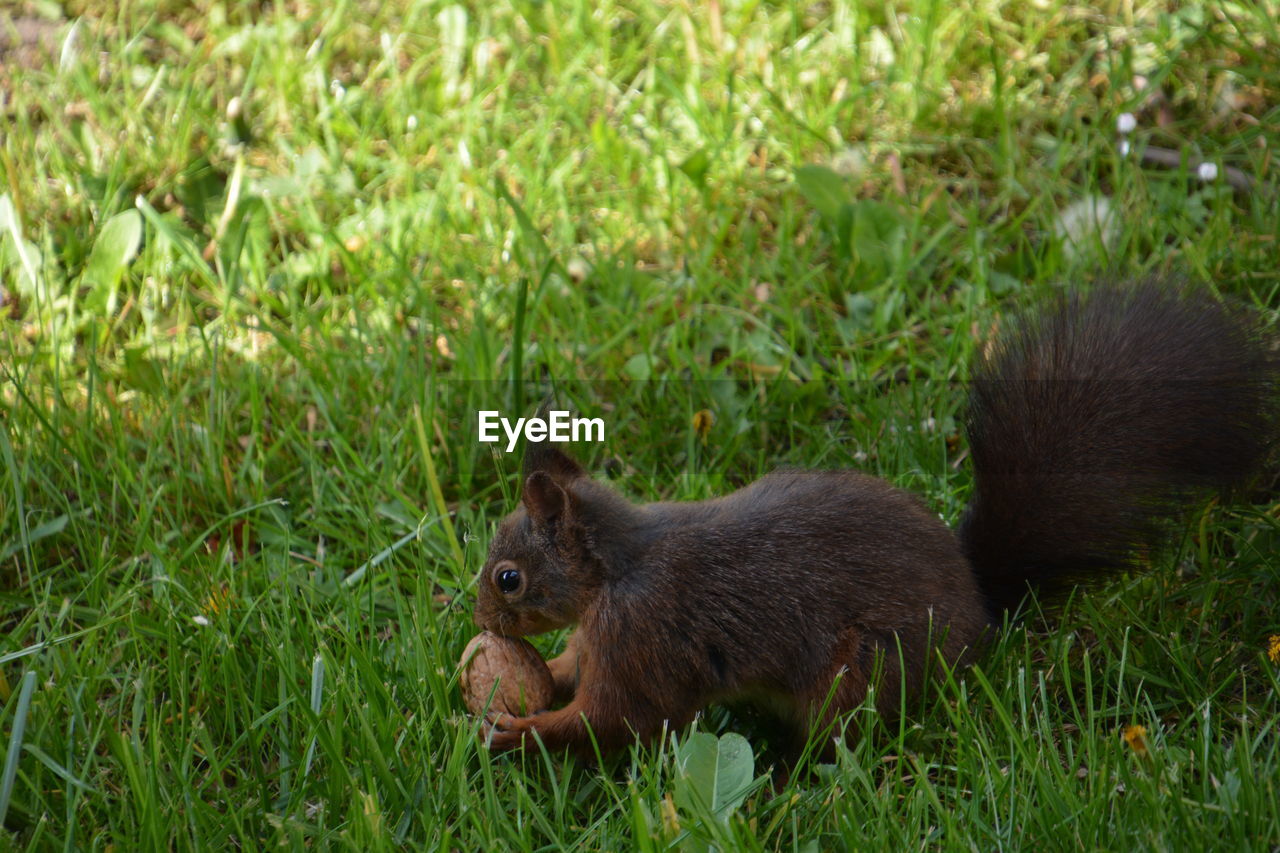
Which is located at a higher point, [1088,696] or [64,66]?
[64,66]

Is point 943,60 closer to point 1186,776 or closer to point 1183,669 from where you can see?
point 1183,669

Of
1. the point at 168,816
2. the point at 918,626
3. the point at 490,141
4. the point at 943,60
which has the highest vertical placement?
the point at 943,60

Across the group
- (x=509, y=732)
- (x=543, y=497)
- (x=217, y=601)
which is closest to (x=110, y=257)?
(x=217, y=601)

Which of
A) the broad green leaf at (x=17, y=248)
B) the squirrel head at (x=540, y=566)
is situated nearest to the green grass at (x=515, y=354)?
the broad green leaf at (x=17, y=248)

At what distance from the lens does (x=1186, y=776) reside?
201 cm

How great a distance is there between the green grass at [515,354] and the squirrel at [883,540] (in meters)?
A: 0.11

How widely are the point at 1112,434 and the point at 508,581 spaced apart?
3.50 feet

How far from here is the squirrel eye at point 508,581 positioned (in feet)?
7.58

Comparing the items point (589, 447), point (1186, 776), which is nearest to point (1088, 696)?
point (1186, 776)

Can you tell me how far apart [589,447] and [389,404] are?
45 cm

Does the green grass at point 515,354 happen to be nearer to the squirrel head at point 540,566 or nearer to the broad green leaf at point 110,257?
the broad green leaf at point 110,257

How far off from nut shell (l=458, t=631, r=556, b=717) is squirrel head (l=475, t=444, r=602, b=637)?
0.15ft

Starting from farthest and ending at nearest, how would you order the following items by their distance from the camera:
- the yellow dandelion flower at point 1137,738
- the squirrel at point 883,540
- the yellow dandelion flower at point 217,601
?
the yellow dandelion flower at point 217,601 < the squirrel at point 883,540 < the yellow dandelion flower at point 1137,738

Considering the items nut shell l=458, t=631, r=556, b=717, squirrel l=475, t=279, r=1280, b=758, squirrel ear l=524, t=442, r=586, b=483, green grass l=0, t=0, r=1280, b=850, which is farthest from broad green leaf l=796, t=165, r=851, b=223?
nut shell l=458, t=631, r=556, b=717
